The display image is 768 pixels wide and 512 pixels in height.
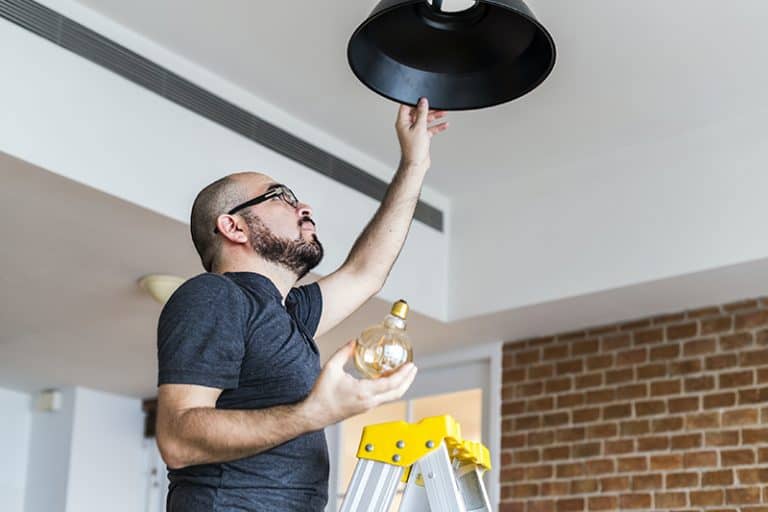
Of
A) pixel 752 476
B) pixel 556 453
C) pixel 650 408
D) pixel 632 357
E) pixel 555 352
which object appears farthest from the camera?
pixel 555 352

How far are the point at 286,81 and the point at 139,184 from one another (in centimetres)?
63

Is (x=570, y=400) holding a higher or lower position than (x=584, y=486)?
higher

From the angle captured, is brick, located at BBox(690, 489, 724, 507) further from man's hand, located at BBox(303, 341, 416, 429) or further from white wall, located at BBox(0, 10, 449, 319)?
man's hand, located at BBox(303, 341, 416, 429)

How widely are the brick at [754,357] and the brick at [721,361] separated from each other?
2 centimetres

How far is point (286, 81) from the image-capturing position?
3.55m

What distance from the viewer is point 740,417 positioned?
3818 mm

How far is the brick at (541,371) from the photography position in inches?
173

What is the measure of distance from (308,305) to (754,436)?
90.6 inches

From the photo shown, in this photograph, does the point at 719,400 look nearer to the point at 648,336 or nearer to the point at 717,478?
the point at 717,478

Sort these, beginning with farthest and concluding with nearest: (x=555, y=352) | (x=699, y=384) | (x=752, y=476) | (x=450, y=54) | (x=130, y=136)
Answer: (x=555, y=352), (x=699, y=384), (x=752, y=476), (x=130, y=136), (x=450, y=54)

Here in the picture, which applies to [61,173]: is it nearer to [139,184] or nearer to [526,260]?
[139,184]

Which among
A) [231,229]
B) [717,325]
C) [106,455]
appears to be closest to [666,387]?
[717,325]

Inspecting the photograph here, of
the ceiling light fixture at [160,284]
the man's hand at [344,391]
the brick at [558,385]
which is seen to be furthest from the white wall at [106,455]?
the man's hand at [344,391]

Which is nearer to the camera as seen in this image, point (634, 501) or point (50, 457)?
point (634, 501)
